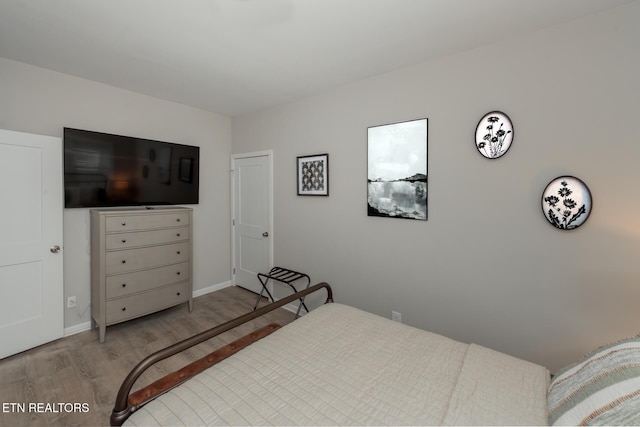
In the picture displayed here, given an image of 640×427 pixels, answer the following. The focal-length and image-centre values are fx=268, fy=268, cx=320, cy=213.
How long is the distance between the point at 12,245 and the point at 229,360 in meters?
2.47

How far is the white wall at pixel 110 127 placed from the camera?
247 centimetres

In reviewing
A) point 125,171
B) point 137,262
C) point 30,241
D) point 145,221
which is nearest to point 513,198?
point 145,221

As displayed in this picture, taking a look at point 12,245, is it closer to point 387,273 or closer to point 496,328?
point 387,273

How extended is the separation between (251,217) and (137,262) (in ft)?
4.87

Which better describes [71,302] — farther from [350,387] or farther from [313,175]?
[350,387]

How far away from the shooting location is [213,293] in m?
3.93

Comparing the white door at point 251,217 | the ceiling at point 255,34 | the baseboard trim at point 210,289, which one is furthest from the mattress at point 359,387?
the baseboard trim at point 210,289

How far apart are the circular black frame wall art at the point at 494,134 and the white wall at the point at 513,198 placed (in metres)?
0.05

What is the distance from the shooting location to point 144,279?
2904 mm

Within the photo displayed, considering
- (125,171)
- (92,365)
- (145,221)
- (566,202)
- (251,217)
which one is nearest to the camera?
(566,202)

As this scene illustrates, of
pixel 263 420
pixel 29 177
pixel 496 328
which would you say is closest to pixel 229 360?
pixel 263 420

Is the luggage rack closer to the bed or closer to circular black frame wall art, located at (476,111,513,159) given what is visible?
the bed

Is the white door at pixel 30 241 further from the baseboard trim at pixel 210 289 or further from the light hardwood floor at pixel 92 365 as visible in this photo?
the baseboard trim at pixel 210 289

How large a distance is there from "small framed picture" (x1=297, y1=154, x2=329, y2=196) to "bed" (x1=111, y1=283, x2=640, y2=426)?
1.75 metres
